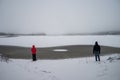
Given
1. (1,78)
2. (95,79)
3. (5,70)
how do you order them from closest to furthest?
(1,78)
(95,79)
(5,70)

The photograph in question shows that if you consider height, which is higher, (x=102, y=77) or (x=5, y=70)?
(x=5, y=70)

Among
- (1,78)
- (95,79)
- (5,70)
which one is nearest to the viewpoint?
(1,78)

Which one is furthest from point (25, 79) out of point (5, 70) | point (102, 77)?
point (102, 77)

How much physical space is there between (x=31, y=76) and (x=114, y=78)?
483 cm

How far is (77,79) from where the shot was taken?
7.03 metres

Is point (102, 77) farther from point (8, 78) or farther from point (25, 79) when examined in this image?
point (8, 78)

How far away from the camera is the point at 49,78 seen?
6969 millimetres

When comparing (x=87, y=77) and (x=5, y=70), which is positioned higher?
(x=5, y=70)

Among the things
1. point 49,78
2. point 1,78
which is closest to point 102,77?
point 49,78

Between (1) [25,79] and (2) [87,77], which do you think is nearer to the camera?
(1) [25,79]

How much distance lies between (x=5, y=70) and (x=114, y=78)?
6.59m

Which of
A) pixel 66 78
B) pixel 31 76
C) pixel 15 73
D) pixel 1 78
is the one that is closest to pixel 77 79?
pixel 66 78

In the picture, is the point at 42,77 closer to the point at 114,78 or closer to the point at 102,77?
the point at 102,77

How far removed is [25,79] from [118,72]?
229 inches
